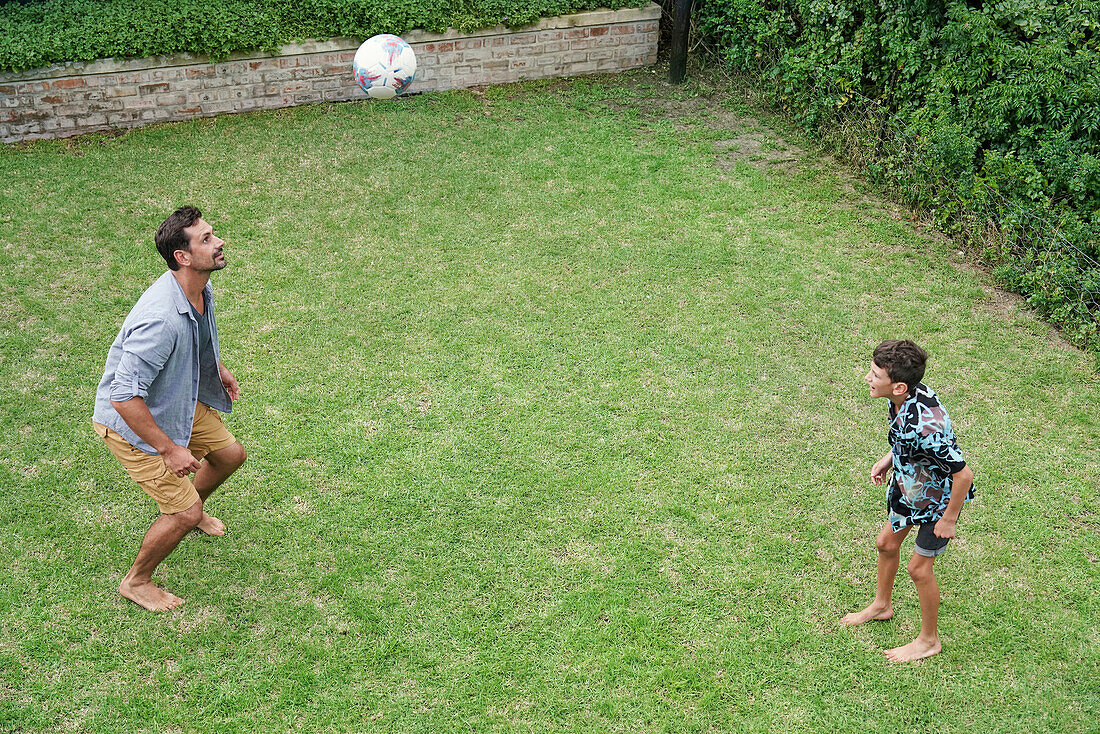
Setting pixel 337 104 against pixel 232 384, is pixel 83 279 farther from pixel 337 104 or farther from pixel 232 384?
pixel 337 104

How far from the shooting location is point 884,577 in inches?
178

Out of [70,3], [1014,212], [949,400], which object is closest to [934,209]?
[1014,212]

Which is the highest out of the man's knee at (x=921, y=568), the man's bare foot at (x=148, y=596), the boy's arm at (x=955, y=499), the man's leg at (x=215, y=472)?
the boy's arm at (x=955, y=499)

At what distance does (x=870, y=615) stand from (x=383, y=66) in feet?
19.2

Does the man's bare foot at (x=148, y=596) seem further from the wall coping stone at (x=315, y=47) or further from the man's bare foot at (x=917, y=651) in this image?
the wall coping stone at (x=315, y=47)

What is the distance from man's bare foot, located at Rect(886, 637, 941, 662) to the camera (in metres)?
4.47

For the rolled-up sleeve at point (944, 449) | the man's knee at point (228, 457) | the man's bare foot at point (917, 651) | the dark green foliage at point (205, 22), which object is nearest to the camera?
the rolled-up sleeve at point (944, 449)

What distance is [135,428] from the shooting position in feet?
13.6

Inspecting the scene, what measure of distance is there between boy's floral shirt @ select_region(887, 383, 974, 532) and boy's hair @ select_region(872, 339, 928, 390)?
0.09 m

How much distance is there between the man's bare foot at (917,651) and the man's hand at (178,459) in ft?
11.7

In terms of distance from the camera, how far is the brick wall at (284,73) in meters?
9.38

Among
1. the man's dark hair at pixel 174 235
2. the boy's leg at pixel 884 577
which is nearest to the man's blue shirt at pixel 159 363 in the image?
the man's dark hair at pixel 174 235

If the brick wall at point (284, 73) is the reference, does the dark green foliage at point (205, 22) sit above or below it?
above

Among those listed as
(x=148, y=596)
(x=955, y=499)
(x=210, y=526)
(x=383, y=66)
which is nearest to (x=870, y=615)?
(x=955, y=499)
